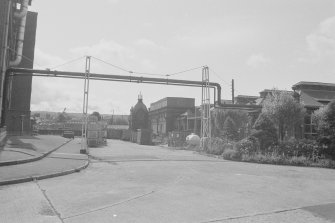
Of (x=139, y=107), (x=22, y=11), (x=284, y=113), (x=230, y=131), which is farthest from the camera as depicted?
(x=139, y=107)

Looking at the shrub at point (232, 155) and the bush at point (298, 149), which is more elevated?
the bush at point (298, 149)

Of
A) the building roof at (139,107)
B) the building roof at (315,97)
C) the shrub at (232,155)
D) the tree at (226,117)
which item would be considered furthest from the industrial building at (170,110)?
the shrub at (232,155)

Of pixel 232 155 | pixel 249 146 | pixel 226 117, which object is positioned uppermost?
pixel 226 117

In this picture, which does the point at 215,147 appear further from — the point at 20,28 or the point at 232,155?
the point at 20,28

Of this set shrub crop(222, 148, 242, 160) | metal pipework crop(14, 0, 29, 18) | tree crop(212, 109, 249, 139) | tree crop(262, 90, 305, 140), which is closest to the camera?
shrub crop(222, 148, 242, 160)

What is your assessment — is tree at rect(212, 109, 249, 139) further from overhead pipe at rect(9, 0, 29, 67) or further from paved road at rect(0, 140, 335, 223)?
paved road at rect(0, 140, 335, 223)

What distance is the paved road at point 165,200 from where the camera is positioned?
24.7 ft

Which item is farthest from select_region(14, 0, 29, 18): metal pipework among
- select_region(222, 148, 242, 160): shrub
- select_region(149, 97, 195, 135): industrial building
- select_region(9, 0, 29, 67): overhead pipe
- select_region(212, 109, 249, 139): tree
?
select_region(149, 97, 195, 135): industrial building

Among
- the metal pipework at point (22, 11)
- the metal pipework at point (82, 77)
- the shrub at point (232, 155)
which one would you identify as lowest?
the shrub at point (232, 155)

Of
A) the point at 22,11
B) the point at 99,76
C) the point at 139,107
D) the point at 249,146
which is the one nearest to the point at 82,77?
the point at 99,76

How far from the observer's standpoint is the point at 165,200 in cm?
924

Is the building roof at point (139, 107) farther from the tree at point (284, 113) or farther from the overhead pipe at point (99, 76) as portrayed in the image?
the tree at point (284, 113)

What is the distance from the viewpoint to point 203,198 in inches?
382

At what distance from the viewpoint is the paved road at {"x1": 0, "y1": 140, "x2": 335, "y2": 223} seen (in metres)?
7.53
